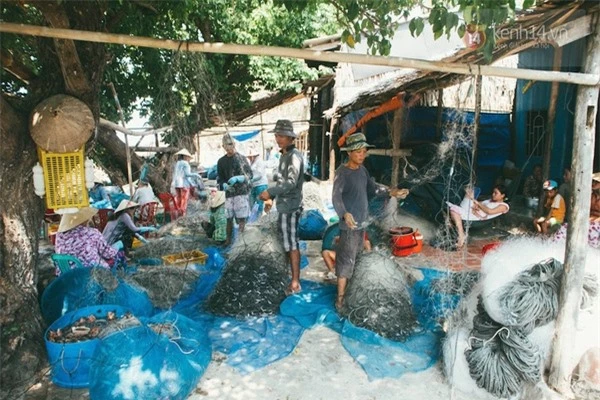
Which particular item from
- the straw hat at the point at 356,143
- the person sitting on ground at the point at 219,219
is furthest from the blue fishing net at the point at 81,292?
the person sitting on ground at the point at 219,219

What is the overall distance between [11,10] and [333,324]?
4925mm

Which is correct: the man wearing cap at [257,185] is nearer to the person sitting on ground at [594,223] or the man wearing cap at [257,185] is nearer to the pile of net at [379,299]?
the pile of net at [379,299]

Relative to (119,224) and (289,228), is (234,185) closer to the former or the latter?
(119,224)

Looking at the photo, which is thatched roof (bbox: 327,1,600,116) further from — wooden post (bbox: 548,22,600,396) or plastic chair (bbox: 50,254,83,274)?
plastic chair (bbox: 50,254,83,274)

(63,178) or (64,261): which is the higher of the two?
(63,178)

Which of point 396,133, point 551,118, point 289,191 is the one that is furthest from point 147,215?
point 551,118

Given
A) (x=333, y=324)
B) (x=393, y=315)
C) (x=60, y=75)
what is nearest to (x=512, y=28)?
(x=393, y=315)

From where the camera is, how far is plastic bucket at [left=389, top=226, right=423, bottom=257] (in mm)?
6543

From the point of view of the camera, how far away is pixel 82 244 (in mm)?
4934

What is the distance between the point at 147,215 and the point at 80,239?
4.57 meters

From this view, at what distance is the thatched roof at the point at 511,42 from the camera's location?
13.6 ft

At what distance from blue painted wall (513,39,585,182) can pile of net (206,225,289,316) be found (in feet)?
18.2

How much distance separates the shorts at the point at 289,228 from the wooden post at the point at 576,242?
2.88 metres

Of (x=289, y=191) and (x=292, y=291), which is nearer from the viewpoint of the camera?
(x=289, y=191)
